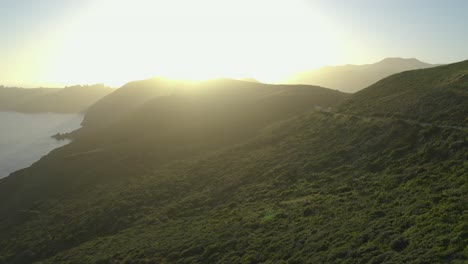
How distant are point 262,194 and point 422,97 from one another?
27.6 meters

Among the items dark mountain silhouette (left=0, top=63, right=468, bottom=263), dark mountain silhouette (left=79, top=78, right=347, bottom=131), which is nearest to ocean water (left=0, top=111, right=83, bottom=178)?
dark mountain silhouette (left=79, top=78, right=347, bottom=131)

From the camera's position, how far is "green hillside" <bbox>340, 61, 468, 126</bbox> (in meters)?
43.4

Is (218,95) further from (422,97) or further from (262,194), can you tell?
(262,194)

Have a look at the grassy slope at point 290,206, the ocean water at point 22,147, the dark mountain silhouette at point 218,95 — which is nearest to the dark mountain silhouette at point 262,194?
the grassy slope at point 290,206

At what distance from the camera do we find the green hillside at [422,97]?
4344 centimetres

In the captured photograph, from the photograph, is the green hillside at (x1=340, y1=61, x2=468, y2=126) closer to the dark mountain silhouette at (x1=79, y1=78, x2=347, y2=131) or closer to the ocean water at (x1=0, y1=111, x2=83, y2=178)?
the dark mountain silhouette at (x1=79, y1=78, x2=347, y2=131)

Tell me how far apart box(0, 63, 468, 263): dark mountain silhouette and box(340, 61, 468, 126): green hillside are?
564mm

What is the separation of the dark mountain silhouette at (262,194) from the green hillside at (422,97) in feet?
1.85

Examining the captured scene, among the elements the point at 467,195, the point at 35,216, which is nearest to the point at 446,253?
the point at 467,195

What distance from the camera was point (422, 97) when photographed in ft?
168

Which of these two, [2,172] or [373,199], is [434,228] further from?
[2,172]

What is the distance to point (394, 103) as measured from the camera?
181 feet

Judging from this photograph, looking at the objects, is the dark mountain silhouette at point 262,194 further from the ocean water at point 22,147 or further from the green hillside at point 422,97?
the ocean water at point 22,147

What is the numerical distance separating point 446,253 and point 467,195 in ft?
25.0
